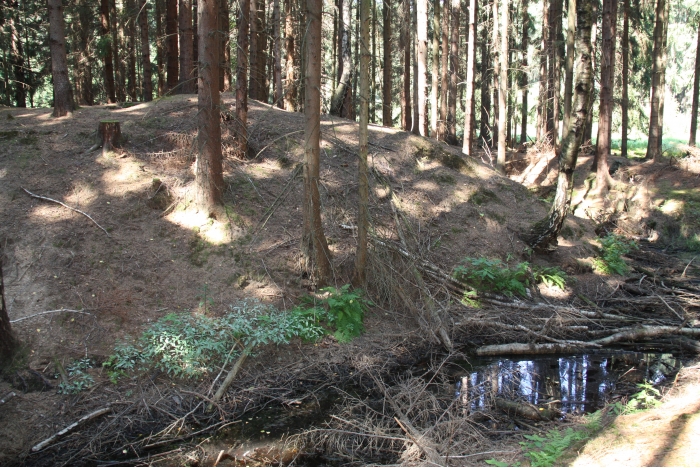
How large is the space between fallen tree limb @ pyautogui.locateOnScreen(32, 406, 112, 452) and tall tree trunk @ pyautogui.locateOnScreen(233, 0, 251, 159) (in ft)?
19.9

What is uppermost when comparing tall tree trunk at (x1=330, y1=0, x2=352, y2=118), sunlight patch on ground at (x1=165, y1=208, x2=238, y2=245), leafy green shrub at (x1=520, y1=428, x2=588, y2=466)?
tall tree trunk at (x1=330, y1=0, x2=352, y2=118)

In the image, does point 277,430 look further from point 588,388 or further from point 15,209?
point 15,209

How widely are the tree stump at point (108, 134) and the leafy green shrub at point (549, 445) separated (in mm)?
9610

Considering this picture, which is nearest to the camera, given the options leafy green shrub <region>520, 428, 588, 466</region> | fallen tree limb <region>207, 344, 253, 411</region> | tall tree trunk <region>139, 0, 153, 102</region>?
leafy green shrub <region>520, 428, 588, 466</region>

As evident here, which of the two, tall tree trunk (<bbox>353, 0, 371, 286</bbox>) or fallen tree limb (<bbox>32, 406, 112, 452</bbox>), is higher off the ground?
tall tree trunk (<bbox>353, 0, 371, 286</bbox>)

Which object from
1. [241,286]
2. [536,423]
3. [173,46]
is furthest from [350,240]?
[173,46]

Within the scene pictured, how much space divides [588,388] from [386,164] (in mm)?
7800

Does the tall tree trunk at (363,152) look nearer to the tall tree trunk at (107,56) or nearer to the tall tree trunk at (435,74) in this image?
the tall tree trunk at (435,74)

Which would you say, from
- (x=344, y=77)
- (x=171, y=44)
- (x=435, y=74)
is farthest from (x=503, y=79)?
(x=171, y=44)

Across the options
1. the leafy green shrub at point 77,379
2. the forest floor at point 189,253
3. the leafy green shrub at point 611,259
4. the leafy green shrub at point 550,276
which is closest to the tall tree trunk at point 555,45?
the forest floor at point 189,253

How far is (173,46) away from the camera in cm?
1697

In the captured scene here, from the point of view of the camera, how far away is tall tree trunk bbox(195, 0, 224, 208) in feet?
30.7

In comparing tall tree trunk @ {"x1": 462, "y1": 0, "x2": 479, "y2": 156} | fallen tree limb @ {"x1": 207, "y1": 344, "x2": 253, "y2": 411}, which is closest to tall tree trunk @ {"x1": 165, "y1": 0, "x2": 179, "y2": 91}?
tall tree trunk @ {"x1": 462, "y1": 0, "x2": 479, "y2": 156}

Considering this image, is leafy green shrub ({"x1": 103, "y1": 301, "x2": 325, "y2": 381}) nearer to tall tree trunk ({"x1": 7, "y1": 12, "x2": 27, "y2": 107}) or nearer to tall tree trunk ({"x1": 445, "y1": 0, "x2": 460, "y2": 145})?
tall tree trunk ({"x1": 445, "y1": 0, "x2": 460, "y2": 145})
